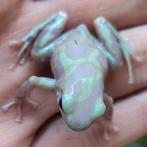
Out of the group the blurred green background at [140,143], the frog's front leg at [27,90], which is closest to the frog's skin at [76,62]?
the frog's front leg at [27,90]

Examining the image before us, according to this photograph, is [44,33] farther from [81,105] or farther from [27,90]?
[81,105]

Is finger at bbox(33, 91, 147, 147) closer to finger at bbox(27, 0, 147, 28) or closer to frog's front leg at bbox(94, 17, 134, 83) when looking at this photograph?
frog's front leg at bbox(94, 17, 134, 83)

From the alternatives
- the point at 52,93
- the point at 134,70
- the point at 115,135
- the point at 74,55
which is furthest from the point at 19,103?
the point at 134,70

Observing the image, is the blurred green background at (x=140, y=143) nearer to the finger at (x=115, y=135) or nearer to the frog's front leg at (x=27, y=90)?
the finger at (x=115, y=135)

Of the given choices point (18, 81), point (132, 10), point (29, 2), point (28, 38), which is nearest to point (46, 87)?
point (18, 81)

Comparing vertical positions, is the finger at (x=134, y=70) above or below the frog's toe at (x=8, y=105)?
below

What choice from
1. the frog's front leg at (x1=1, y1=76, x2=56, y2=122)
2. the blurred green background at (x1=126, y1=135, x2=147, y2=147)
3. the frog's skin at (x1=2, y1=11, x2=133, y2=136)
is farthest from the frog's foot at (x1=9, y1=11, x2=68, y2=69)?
the blurred green background at (x1=126, y1=135, x2=147, y2=147)

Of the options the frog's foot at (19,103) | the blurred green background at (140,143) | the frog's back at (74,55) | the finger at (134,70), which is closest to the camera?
the frog's back at (74,55)
